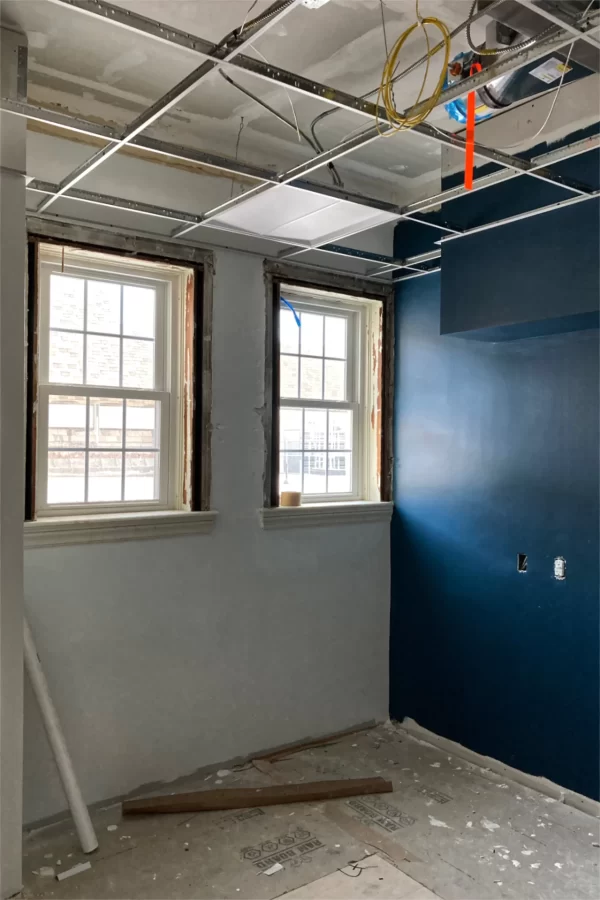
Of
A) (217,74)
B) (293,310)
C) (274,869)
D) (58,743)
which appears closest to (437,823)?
(274,869)

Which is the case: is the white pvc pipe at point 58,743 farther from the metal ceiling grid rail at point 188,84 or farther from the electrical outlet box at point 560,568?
the electrical outlet box at point 560,568

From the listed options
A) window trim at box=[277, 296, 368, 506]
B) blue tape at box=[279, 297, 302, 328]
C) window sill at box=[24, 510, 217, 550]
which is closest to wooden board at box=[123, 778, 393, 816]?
window sill at box=[24, 510, 217, 550]

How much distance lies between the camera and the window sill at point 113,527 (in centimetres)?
294

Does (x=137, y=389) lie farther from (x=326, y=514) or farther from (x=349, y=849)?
(x=349, y=849)

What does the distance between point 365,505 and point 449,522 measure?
500mm

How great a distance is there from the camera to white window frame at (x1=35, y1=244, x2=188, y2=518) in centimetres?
310

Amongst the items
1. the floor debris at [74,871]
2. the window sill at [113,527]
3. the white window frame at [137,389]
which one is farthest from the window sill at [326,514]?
the floor debris at [74,871]

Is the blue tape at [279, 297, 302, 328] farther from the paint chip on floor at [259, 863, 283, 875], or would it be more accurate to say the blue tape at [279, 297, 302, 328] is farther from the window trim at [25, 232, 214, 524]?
the paint chip on floor at [259, 863, 283, 875]

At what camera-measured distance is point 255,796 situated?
3150mm

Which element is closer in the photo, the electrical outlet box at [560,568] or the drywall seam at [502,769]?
the drywall seam at [502,769]

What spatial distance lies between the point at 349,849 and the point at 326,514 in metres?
1.65

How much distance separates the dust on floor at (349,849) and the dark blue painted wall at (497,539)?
36 centimetres

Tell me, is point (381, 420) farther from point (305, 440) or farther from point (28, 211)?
point (28, 211)

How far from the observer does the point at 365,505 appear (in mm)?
4027
